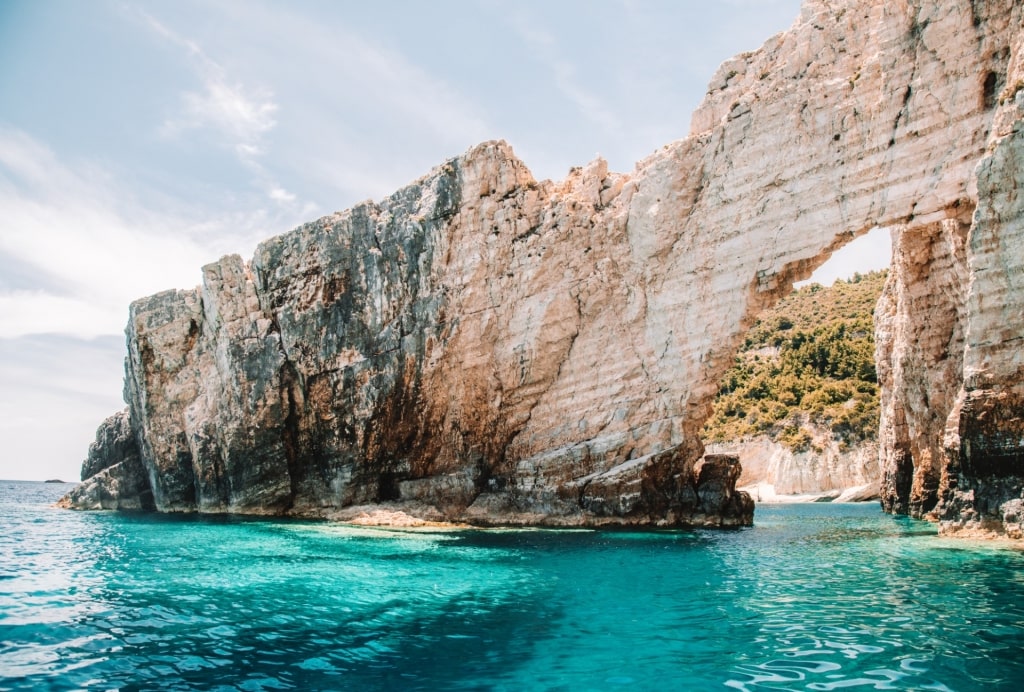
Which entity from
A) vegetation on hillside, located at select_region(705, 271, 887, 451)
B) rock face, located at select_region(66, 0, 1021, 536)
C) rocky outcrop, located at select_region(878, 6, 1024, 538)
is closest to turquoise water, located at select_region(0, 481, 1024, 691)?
rocky outcrop, located at select_region(878, 6, 1024, 538)

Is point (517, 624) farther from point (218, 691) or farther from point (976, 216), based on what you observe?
point (976, 216)

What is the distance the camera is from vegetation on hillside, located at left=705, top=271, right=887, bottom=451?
152ft

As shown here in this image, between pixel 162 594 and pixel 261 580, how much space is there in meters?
2.10

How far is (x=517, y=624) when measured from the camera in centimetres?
888

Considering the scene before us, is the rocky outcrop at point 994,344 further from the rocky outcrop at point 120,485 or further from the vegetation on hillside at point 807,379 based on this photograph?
the rocky outcrop at point 120,485

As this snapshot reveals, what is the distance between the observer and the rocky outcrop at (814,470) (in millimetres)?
43375

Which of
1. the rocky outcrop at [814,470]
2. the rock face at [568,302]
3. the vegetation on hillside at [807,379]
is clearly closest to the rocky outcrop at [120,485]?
the rock face at [568,302]

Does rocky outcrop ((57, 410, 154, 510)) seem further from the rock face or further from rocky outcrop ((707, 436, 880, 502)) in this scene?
rocky outcrop ((707, 436, 880, 502))

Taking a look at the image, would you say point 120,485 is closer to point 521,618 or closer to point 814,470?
point 521,618

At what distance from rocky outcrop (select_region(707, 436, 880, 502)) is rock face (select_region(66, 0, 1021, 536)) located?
2450cm

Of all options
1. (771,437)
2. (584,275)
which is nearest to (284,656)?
(584,275)

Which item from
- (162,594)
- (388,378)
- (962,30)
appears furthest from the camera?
(388,378)

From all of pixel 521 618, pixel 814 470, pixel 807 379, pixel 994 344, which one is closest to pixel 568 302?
pixel 994 344

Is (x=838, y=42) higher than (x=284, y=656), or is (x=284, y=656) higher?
(x=838, y=42)
